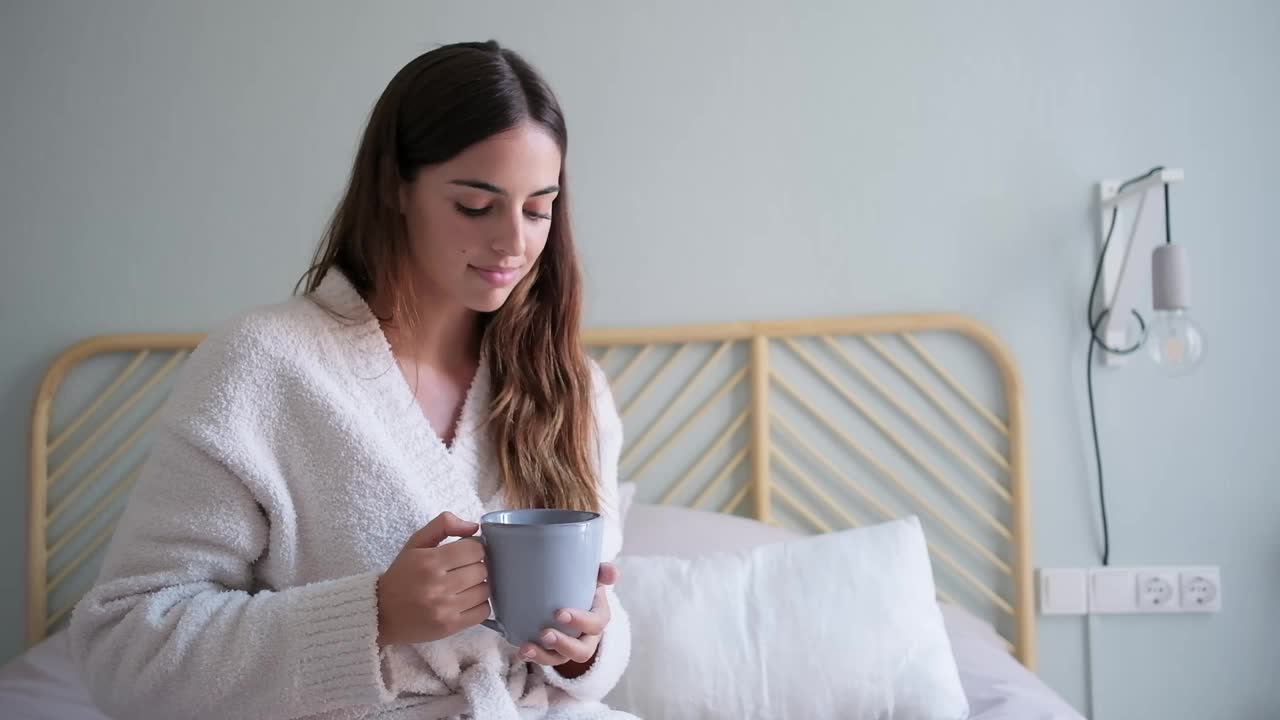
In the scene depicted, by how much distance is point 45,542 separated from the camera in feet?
5.90

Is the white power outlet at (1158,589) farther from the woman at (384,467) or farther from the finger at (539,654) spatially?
the finger at (539,654)

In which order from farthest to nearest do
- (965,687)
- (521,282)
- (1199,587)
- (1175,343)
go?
(1199,587) < (1175,343) < (965,687) < (521,282)

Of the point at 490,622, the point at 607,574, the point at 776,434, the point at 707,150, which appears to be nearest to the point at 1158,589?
the point at 776,434

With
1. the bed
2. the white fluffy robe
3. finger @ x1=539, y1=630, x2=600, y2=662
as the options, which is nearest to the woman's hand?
finger @ x1=539, y1=630, x2=600, y2=662

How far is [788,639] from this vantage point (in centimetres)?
129

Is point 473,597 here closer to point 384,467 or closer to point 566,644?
point 566,644

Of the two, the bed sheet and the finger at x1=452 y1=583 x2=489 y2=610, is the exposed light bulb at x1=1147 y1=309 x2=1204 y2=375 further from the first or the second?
the finger at x1=452 y1=583 x2=489 y2=610

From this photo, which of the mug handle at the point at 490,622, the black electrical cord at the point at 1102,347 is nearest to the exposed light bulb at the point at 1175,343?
the black electrical cord at the point at 1102,347

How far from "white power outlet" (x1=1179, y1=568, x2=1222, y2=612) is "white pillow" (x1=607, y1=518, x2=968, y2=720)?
694 mm

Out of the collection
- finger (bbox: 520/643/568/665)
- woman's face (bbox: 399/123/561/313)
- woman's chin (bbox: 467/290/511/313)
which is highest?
woman's face (bbox: 399/123/561/313)

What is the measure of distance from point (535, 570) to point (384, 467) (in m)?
0.23

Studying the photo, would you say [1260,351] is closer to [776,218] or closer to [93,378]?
[776,218]

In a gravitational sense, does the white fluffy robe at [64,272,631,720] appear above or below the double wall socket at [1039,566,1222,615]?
above

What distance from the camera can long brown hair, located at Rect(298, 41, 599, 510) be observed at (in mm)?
931
